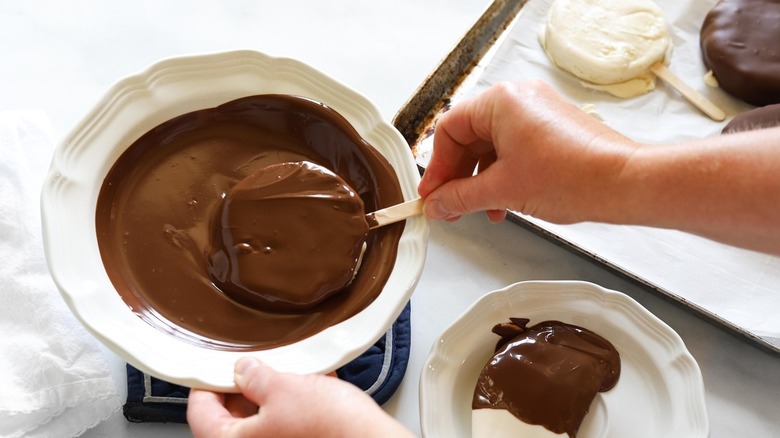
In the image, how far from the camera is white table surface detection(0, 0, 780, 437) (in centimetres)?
134

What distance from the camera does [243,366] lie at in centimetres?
100

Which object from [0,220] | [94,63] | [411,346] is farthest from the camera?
[94,63]

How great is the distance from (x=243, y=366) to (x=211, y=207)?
29 centimetres

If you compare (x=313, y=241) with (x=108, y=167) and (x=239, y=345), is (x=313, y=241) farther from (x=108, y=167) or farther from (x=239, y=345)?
(x=108, y=167)

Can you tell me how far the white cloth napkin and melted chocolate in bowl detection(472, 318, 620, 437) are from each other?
2.10 ft

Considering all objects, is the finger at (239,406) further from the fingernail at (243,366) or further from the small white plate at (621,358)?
the small white plate at (621,358)

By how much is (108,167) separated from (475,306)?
661mm

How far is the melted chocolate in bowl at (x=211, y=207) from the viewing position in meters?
1.09

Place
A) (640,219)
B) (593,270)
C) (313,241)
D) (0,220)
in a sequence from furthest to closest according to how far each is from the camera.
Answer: (593,270)
(0,220)
(313,241)
(640,219)

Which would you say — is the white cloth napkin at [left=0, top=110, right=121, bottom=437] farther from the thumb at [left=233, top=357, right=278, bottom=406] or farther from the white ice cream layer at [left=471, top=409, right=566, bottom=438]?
the white ice cream layer at [left=471, top=409, right=566, bottom=438]

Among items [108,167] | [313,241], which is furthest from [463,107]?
[108,167]

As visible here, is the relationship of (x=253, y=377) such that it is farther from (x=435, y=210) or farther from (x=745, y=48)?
(x=745, y=48)

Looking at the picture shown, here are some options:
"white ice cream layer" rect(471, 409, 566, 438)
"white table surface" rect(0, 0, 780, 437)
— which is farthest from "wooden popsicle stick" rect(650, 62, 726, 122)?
"white ice cream layer" rect(471, 409, 566, 438)

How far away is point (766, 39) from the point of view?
1.65 meters
